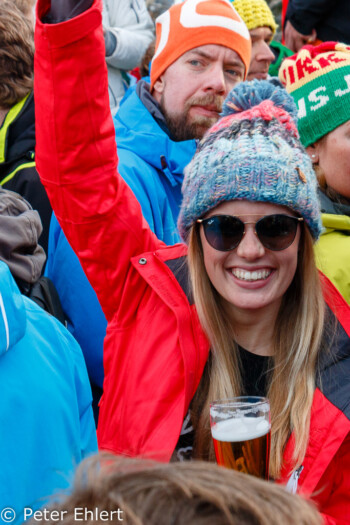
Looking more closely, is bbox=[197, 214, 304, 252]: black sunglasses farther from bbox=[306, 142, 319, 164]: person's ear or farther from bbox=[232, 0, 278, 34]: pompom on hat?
bbox=[232, 0, 278, 34]: pompom on hat

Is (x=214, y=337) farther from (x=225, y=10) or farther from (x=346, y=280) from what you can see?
(x=225, y=10)

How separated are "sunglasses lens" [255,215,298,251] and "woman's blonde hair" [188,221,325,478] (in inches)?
5.4

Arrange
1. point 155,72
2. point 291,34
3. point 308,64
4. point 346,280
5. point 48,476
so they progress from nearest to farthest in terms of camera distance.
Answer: point 48,476, point 346,280, point 308,64, point 155,72, point 291,34

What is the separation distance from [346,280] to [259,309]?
420mm

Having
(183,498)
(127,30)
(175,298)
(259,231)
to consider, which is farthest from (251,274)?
(127,30)

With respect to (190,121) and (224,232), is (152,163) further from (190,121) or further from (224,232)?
(224,232)

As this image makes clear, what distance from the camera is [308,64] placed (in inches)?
118

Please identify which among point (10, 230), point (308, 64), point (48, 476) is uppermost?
point (308, 64)

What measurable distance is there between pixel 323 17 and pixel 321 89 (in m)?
2.43

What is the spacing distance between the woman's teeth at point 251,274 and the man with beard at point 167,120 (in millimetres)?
926

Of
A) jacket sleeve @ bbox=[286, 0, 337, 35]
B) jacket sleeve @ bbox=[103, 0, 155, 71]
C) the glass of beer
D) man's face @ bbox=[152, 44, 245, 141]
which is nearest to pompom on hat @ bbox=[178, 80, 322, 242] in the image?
the glass of beer

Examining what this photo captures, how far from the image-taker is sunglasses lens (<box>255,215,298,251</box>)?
2137 mm

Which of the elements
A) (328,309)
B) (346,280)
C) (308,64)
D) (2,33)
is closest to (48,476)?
(328,309)

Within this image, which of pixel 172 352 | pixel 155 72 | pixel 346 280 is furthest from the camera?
pixel 155 72
